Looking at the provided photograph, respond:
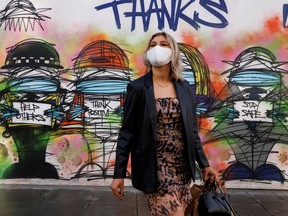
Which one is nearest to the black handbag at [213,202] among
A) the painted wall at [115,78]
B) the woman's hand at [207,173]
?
the woman's hand at [207,173]

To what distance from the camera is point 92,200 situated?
583cm

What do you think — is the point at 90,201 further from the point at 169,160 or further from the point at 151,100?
the point at 151,100

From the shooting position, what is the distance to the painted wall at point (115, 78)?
634 centimetres

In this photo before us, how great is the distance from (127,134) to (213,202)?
812mm

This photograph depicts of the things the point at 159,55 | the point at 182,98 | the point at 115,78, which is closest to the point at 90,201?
the point at 115,78

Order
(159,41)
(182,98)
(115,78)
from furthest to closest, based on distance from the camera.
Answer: (115,78) < (159,41) < (182,98)

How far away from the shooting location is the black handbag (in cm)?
309

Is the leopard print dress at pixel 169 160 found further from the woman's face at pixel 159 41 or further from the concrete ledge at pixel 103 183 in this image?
the concrete ledge at pixel 103 183

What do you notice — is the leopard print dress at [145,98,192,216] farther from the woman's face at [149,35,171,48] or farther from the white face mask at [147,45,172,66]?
the woman's face at [149,35,171,48]

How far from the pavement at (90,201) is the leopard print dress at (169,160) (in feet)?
7.31

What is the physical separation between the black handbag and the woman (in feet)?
0.45

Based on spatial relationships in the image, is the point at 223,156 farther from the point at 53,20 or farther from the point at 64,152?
the point at 53,20

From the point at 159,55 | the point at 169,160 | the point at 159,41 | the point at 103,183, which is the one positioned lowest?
the point at 103,183

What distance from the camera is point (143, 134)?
3123 mm
